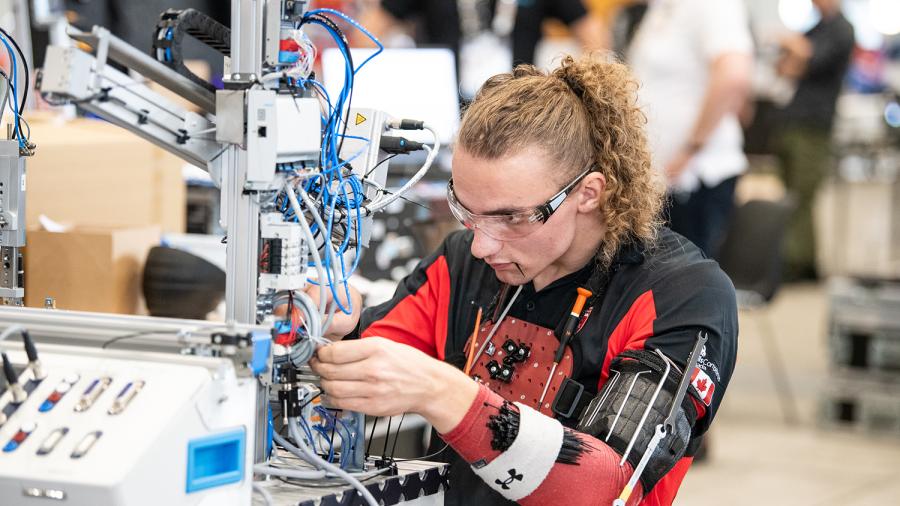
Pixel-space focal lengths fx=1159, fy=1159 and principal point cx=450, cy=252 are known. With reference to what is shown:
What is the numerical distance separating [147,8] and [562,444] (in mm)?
3342

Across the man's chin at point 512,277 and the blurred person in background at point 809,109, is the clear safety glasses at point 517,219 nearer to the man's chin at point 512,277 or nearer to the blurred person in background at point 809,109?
the man's chin at point 512,277

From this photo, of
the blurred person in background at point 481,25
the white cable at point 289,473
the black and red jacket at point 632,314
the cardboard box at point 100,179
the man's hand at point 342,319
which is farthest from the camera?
the blurred person in background at point 481,25

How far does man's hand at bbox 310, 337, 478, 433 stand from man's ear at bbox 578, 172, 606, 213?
42 centimetres

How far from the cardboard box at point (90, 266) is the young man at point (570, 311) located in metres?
0.82

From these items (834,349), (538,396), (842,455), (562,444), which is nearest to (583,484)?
(562,444)

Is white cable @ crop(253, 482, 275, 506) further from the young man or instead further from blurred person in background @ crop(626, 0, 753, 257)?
blurred person in background @ crop(626, 0, 753, 257)

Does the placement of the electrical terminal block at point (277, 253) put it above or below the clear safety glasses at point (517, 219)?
below

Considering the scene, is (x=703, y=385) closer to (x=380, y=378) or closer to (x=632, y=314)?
(x=632, y=314)

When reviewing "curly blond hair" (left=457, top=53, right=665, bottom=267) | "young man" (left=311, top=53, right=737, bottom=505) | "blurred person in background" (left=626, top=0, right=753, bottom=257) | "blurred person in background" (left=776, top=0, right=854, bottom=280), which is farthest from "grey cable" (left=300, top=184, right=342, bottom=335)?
"blurred person in background" (left=776, top=0, right=854, bottom=280)

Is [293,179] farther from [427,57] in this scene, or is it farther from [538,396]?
[427,57]

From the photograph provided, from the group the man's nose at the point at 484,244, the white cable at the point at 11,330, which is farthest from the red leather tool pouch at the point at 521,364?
the white cable at the point at 11,330

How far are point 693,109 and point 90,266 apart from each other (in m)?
2.32

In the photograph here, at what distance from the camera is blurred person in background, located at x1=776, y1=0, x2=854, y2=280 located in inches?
289

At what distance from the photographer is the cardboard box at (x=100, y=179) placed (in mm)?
2664
